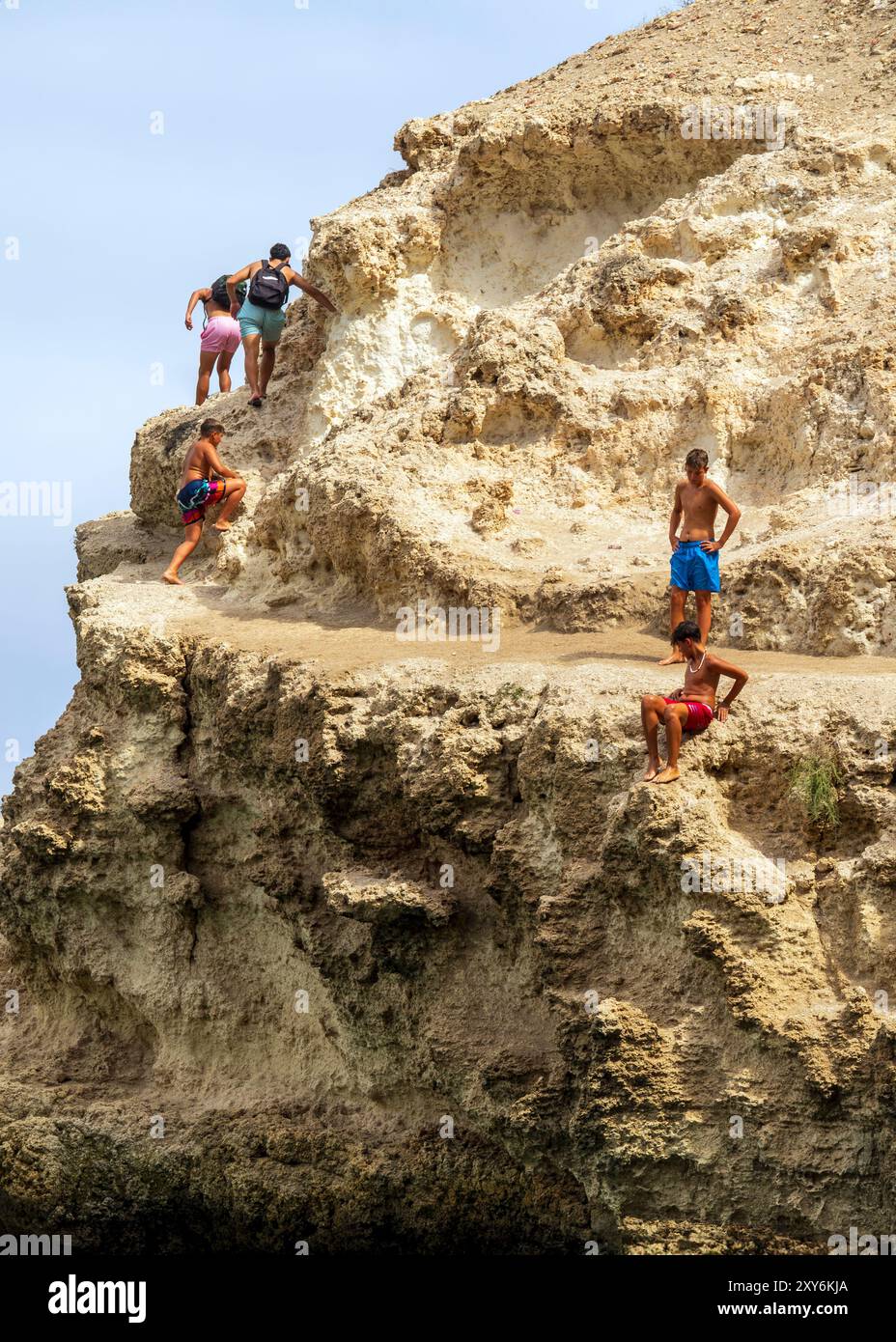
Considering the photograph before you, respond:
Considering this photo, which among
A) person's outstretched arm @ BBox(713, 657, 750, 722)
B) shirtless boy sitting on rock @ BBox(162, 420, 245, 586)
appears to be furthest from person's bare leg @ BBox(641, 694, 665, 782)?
shirtless boy sitting on rock @ BBox(162, 420, 245, 586)

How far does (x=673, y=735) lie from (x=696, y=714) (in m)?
0.23

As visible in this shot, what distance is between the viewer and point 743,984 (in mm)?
10633

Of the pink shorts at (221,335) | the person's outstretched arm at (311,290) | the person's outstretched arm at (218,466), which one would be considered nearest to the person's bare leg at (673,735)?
the person's outstretched arm at (218,466)

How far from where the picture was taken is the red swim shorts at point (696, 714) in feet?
36.4

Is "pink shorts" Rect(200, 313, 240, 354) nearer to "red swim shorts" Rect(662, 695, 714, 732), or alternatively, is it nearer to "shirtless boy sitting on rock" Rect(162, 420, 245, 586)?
"shirtless boy sitting on rock" Rect(162, 420, 245, 586)

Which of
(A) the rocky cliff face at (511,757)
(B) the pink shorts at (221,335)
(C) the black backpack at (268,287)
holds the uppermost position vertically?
(C) the black backpack at (268,287)

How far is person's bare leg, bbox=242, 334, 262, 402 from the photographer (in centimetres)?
1806

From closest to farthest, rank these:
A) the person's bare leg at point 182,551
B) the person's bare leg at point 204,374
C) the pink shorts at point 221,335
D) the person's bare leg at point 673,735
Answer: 1. the person's bare leg at point 673,735
2. the person's bare leg at point 182,551
3. the pink shorts at point 221,335
4. the person's bare leg at point 204,374

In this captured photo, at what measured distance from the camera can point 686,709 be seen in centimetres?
1106

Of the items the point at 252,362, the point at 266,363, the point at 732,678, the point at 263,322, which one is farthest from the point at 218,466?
the point at 732,678

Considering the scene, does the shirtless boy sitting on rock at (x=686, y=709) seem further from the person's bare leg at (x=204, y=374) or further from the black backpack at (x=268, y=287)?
the person's bare leg at (x=204, y=374)

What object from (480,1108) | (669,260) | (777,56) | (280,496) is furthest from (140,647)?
(777,56)

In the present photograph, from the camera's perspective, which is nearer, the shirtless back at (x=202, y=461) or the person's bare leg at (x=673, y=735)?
the person's bare leg at (x=673, y=735)

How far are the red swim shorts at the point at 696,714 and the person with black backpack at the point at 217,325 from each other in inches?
367
